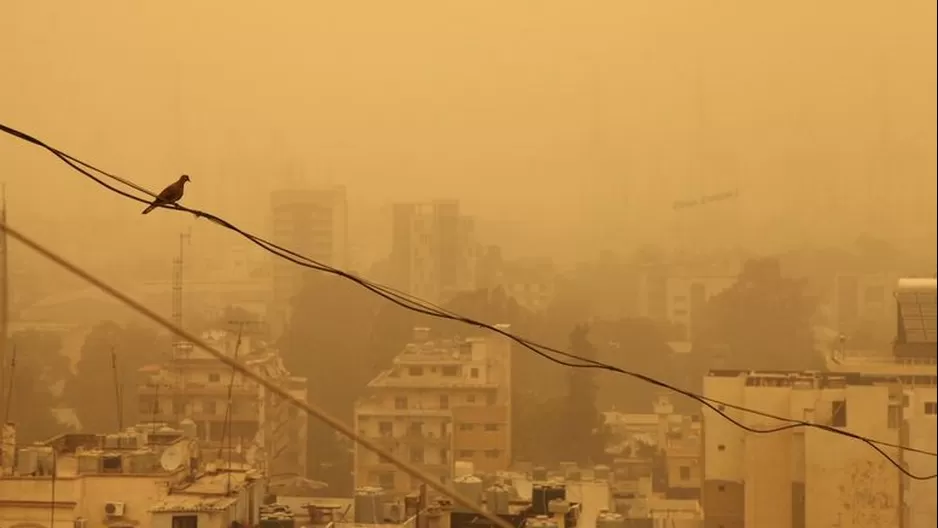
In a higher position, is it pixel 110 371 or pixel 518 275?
pixel 518 275

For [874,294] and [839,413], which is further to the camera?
[874,294]

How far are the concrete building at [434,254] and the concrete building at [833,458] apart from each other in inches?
Result: 46.9

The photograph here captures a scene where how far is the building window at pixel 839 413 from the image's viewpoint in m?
3.56

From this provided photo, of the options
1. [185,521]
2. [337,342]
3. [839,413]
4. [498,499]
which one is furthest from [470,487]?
[839,413]

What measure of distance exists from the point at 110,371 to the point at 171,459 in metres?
0.67

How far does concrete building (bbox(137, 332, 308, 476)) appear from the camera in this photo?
164 inches

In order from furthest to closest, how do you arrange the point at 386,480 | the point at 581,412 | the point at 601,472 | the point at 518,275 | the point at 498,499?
the point at 518,275, the point at 581,412, the point at 601,472, the point at 386,480, the point at 498,499

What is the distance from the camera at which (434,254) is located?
457cm

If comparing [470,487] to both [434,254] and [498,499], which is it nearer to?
[498,499]

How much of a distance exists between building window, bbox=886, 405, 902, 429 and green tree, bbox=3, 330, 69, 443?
252 centimetres

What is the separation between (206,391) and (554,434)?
3.87 ft

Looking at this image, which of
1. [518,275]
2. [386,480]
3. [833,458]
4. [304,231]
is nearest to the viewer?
[833,458]

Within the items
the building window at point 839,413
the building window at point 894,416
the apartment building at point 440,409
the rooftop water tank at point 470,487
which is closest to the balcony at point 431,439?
the apartment building at point 440,409

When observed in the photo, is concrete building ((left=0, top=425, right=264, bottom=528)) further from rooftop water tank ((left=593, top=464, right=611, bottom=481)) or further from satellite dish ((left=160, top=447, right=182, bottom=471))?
rooftop water tank ((left=593, top=464, right=611, bottom=481))
